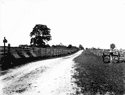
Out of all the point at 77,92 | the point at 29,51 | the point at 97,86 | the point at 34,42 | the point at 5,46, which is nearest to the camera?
the point at 77,92

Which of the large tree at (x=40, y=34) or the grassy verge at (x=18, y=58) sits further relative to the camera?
the large tree at (x=40, y=34)

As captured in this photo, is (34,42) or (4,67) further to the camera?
(34,42)

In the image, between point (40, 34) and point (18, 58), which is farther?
point (40, 34)

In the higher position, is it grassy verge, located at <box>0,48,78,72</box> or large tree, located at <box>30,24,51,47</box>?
large tree, located at <box>30,24,51,47</box>

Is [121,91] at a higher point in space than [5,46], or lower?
lower

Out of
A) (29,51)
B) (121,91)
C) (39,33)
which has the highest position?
(39,33)

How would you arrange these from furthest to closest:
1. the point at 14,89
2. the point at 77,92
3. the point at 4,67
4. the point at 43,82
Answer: the point at 4,67, the point at 43,82, the point at 14,89, the point at 77,92

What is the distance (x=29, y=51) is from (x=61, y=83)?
41.2 ft

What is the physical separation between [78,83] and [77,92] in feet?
4.65

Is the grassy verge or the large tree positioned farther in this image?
the large tree

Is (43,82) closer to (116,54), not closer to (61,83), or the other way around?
(61,83)

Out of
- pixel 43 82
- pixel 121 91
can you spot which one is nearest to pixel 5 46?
pixel 43 82

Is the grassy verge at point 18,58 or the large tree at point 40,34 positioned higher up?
the large tree at point 40,34

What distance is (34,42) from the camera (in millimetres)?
55844
